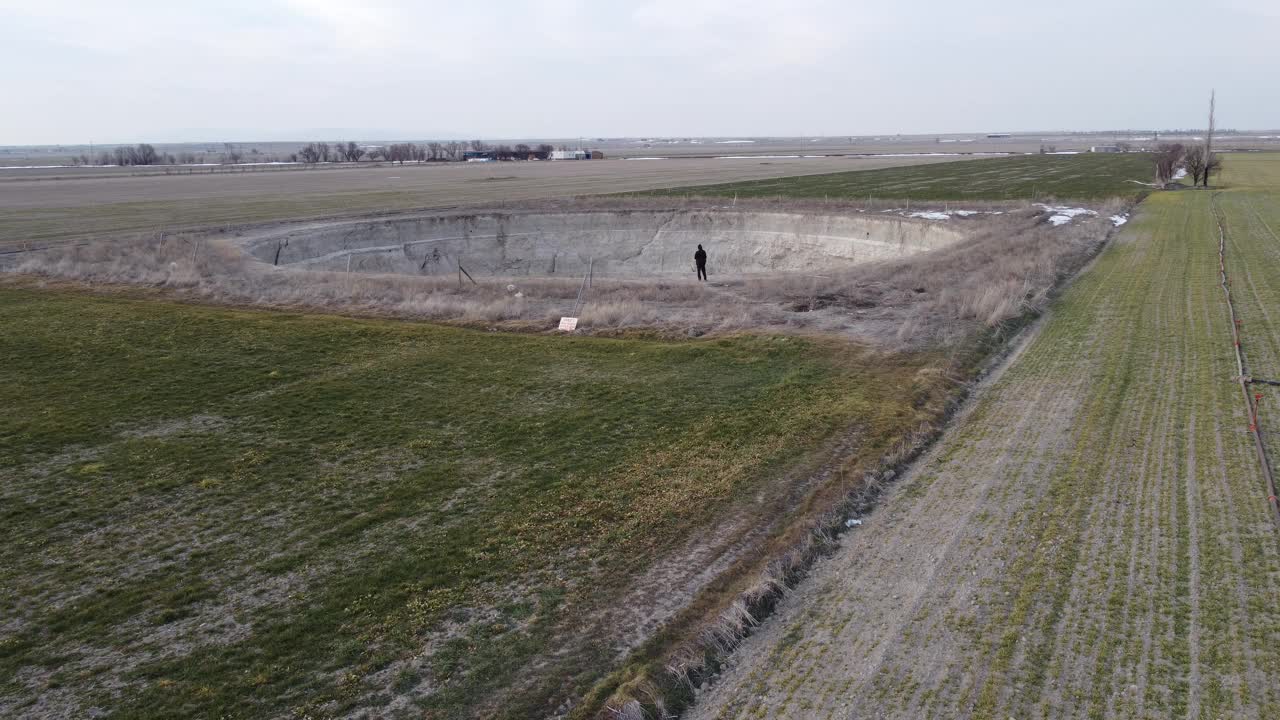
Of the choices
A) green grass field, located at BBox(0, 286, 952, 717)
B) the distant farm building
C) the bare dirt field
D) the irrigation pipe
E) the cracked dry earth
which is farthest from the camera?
the distant farm building

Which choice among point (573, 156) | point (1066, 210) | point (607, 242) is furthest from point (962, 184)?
point (573, 156)

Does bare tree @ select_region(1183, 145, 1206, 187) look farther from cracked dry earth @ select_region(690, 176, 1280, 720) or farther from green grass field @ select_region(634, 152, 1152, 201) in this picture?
cracked dry earth @ select_region(690, 176, 1280, 720)

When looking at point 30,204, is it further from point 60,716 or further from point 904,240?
point 60,716

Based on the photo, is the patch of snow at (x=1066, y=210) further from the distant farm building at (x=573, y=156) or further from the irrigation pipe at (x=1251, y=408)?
the distant farm building at (x=573, y=156)

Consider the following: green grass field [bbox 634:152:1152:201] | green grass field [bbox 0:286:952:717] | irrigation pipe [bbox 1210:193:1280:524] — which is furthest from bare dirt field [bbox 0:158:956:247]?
irrigation pipe [bbox 1210:193:1280:524]

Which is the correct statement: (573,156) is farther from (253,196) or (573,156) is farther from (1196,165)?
(1196,165)

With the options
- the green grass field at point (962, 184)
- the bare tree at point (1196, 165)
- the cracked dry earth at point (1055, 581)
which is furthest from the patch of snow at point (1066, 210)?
the cracked dry earth at point (1055, 581)
